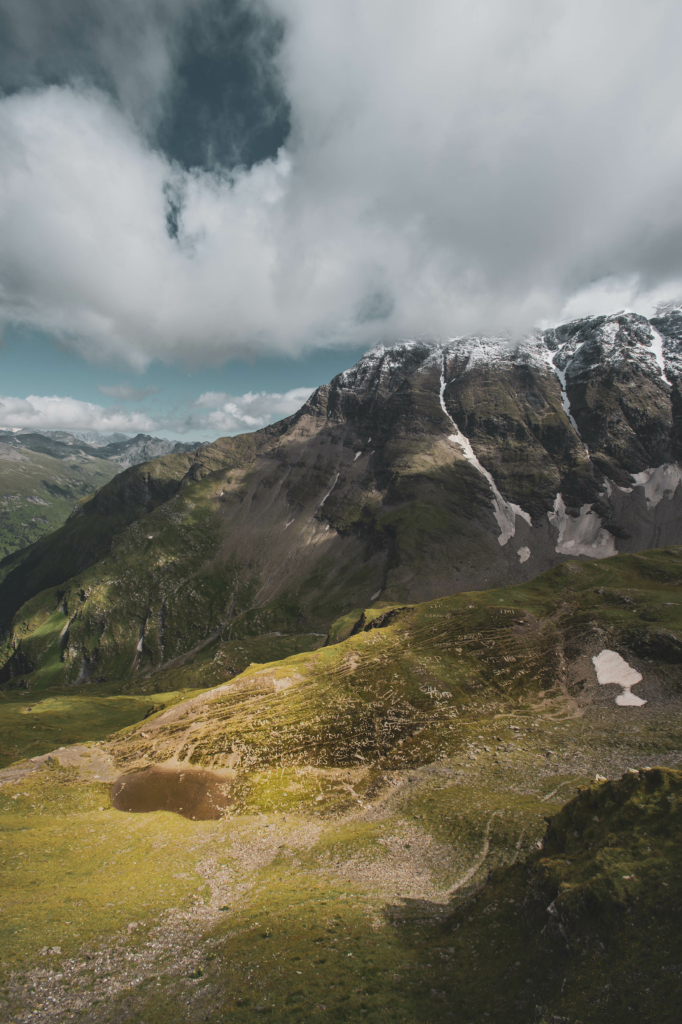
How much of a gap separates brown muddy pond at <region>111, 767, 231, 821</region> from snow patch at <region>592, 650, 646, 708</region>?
179 feet

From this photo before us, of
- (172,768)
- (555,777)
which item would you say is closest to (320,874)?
(555,777)

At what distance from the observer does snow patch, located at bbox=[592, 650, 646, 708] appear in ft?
178

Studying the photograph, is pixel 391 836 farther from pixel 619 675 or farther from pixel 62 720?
pixel 62 720

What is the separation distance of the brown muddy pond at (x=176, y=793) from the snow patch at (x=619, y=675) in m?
54.6

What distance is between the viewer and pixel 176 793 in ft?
169

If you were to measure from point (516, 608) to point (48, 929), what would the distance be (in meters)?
76.0

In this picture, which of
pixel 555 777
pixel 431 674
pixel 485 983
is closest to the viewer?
pixel 485 983

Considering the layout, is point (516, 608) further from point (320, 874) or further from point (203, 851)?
point (203, 851)

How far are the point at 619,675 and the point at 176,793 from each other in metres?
64.4

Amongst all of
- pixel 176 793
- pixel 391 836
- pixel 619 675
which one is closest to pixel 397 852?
pixel 391 836

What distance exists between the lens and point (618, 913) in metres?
15.7

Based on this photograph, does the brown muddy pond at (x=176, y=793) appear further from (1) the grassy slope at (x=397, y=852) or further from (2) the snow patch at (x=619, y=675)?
(2) the snow patch at (x=619, y=675)

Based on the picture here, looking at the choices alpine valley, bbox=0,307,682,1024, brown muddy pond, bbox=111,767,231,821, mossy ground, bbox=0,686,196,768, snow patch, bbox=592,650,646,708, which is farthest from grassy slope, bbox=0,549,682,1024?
mossy ground, bbox=0,686,196,768

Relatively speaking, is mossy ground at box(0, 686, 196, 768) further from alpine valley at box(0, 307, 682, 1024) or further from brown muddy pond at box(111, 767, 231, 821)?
alpine valley at box(0, 307, 682, 1024)
